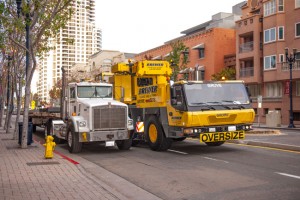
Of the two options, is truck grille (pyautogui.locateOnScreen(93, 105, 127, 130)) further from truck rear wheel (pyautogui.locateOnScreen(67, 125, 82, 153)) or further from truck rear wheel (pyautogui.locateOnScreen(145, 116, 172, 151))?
truck rear wheel (pyautogui.locateOnScreen(145, 116, 172, 151))

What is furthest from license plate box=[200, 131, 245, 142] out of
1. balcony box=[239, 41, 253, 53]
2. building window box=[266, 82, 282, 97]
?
balcony box=[239, 41, 253, 53]

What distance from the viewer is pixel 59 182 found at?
345 inches

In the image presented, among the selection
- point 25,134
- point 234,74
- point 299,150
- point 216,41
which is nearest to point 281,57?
point 234,74

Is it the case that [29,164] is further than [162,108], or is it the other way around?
[162,108]

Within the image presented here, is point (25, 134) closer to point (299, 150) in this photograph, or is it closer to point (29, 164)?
point (29, 164)

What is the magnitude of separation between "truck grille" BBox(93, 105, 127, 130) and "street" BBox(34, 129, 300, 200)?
1124mm

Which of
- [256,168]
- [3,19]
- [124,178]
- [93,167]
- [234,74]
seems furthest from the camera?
[234,74]

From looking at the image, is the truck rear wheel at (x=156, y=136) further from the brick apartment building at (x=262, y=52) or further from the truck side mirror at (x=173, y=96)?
the brick apartment building at (x=262, y=52)

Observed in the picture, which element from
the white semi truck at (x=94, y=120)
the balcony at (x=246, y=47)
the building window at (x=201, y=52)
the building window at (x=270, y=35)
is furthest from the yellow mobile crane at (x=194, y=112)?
the building window at (x=201, y=52)

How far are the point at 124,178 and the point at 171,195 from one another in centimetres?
227

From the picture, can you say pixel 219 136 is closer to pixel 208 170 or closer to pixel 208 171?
pixel 208 170

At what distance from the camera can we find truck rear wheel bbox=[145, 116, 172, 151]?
14.9 metres

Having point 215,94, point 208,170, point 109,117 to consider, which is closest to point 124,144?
point 109,117

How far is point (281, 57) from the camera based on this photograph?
40.9 meters
